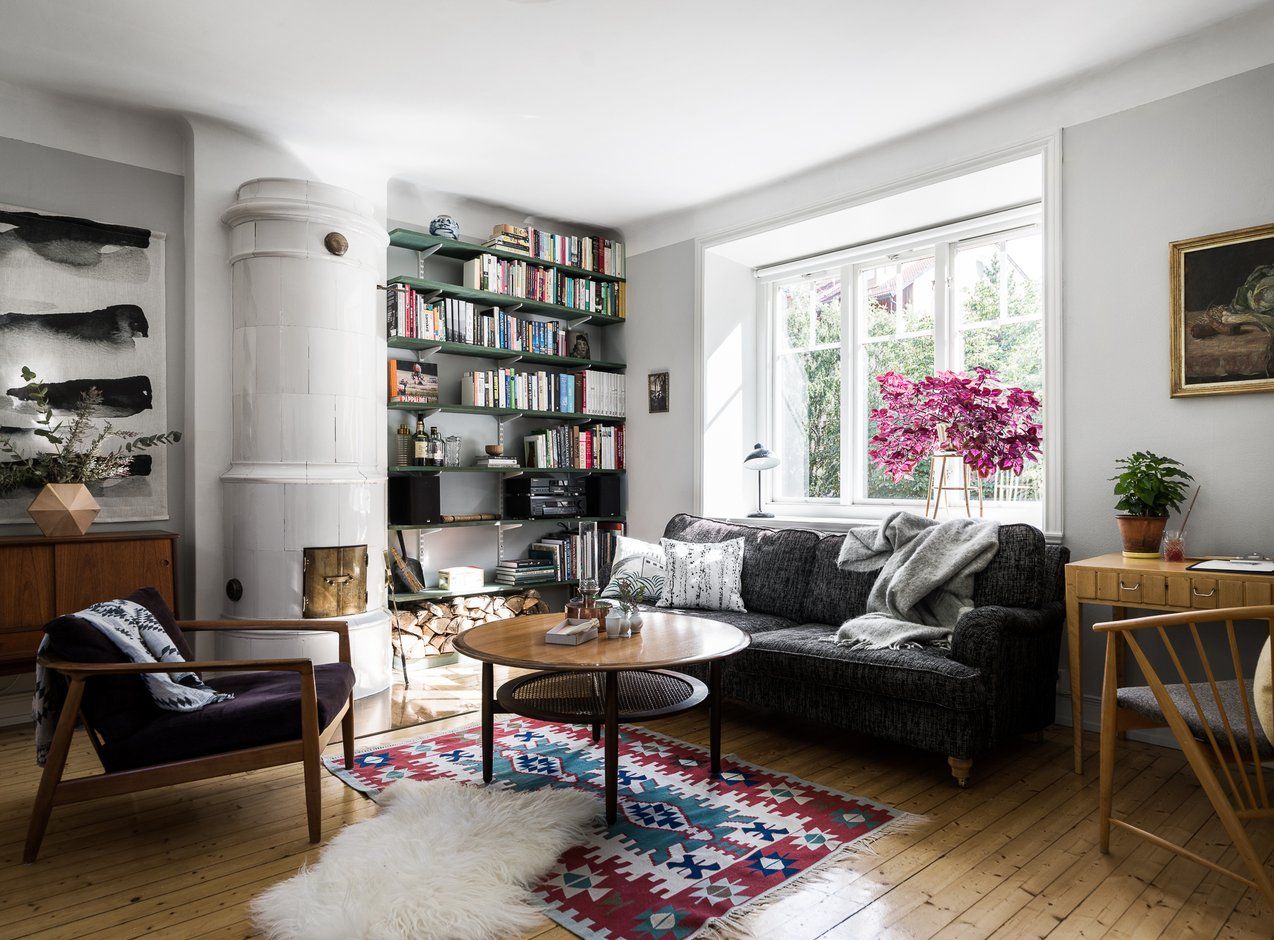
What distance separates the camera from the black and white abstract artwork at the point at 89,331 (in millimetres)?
3594

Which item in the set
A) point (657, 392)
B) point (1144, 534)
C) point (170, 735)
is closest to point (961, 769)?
point (1144, 534)

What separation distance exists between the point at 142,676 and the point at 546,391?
3185mm

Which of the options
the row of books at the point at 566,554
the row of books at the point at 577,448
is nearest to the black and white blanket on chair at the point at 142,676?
the row of books at the point at 566,554

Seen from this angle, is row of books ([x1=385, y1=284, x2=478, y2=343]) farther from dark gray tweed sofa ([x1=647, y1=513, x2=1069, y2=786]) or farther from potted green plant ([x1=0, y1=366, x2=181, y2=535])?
dark gray tweed sofa ([x1=647, y1=513, x2=1069, y2=786])

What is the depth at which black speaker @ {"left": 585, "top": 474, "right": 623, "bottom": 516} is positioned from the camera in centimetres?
545

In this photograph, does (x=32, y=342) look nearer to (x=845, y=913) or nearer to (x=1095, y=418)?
(x=845, y=913)

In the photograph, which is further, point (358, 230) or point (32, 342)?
point (358, 230)

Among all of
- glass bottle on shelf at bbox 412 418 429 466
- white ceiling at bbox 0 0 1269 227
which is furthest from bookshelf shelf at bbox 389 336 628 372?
white ceiling at bbox 0 0 1269 227

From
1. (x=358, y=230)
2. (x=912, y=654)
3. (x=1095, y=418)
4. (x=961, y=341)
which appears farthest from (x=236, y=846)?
(x=961, y=341)

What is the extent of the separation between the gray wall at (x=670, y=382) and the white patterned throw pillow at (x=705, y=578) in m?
1.01

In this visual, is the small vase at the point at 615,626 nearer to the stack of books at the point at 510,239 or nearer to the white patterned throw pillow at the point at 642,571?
the white patterned throw pillow at the point at 642,571

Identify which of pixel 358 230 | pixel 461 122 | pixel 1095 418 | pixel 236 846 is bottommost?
pixel 236 846

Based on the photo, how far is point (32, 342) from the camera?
11.9 ft

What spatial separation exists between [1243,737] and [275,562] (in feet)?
12.4
